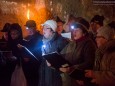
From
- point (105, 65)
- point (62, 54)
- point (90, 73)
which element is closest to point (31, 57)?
point (62, 54)

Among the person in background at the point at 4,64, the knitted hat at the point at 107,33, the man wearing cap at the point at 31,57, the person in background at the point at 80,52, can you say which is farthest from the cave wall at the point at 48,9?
the knitted hat at the point at 107,33

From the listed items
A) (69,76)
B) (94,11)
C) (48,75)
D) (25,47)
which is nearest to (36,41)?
(25,47)

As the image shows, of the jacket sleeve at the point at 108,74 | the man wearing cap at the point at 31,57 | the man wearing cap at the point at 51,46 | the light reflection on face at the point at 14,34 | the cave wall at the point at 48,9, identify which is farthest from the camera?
the cave wall at the point at 48,9

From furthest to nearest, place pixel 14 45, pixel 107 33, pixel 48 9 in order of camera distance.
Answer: pixel 48 9, pixel 14 45, pixel 107 33

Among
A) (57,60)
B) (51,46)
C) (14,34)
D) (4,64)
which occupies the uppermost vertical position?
(14,34)

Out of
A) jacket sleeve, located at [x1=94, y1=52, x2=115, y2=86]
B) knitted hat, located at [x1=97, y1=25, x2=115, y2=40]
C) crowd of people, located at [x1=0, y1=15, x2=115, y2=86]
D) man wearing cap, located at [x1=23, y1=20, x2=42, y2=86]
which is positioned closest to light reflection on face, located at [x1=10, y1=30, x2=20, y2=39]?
crowd of people, located at [x1=0, y1=15, x2=115, y2=86]

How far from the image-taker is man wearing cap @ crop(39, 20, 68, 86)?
620cm

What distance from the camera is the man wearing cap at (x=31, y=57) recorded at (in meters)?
6.84

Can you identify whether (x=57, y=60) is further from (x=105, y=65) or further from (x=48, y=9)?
(x=48, y=9)

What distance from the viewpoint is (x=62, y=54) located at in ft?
18.7

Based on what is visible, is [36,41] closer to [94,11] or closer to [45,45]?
[45,45]

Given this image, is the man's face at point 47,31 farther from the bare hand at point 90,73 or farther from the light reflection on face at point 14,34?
the bare hand at point 90,73

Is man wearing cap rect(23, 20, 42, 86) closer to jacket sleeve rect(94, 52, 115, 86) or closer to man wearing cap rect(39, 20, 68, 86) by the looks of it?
man wearing cap rect(39, 20, 68, 86)

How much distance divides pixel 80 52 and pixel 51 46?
103 cm
